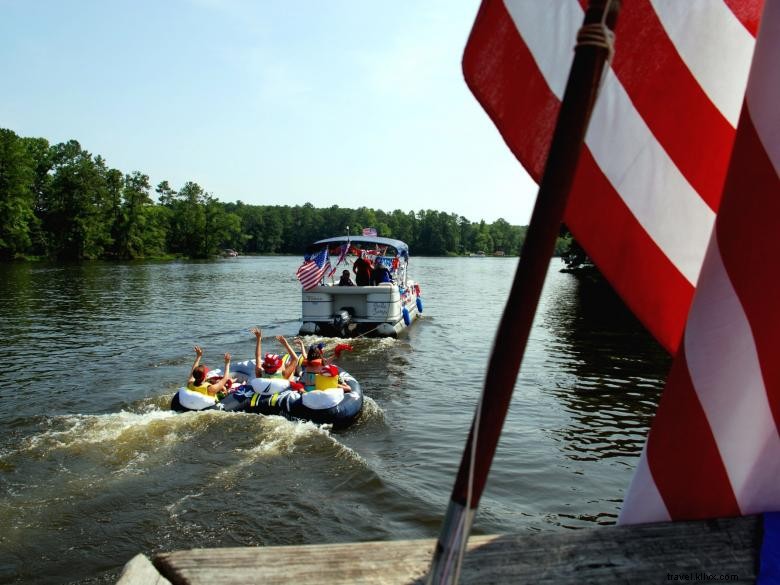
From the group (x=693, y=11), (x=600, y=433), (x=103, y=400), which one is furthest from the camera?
(x=103, y=400)

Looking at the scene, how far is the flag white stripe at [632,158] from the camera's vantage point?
7.04ft

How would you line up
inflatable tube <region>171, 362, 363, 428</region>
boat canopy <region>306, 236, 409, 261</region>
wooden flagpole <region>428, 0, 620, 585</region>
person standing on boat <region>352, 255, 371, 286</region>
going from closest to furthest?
wooden flagpole <region>428, 0, 620, 585</region>, inflatable tube <region>171, 362, 363, 428</region>, person standing on boat <region>352, 255, 371, 286</region>, boat canopy <region>306, 236, 409, 261</region>

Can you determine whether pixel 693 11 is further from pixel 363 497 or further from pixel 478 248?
pixel 478 248

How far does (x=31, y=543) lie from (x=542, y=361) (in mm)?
13766

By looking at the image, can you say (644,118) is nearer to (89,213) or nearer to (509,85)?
(509,85)

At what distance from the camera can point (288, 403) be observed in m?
10.5

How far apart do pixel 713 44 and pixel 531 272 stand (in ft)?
5.53

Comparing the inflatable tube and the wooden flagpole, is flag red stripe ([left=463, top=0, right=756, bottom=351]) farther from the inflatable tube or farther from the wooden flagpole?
the inflatable tube

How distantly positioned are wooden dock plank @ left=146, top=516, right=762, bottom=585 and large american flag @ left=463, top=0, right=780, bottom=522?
0.26 m

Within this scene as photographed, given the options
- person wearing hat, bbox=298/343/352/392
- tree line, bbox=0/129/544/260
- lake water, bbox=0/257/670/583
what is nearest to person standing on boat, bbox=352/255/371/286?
lake water, bbox=0/257/670/583

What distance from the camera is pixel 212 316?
2598 centimetres

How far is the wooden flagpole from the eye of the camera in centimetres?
110

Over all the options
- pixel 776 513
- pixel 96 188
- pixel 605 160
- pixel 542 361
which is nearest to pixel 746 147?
pixel 605 160

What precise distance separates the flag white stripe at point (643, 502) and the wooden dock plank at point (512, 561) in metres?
0.20
